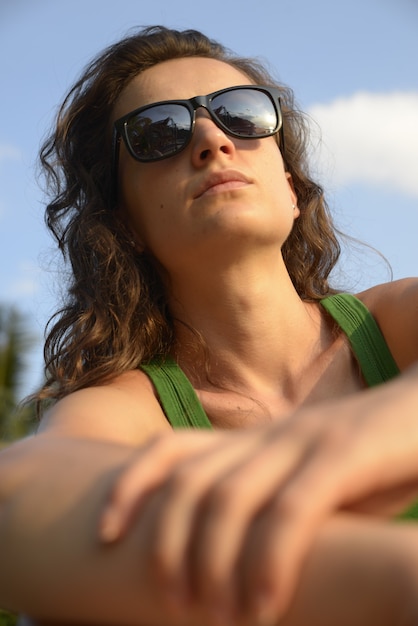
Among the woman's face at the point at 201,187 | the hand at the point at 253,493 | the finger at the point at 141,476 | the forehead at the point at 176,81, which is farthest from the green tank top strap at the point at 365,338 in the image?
the finger at the point at 141,476

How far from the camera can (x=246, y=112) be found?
9.53ft

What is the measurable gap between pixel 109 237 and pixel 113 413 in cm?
99

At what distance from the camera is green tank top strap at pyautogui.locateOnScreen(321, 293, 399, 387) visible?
2758 mm

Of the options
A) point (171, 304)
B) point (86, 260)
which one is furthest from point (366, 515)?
point (86, 260)

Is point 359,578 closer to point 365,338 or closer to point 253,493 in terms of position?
point 253,493

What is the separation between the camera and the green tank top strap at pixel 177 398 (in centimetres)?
263

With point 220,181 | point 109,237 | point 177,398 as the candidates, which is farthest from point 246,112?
point 177,398

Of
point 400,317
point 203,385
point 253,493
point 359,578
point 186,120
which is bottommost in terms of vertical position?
point 203,385

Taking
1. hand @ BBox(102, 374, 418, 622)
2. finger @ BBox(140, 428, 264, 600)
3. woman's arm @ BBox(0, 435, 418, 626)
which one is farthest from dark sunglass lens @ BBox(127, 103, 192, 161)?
finger @ BBox(140, 428, 264, 600)

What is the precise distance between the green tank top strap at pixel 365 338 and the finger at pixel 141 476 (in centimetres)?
186

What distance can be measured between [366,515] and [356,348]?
6.05 ft

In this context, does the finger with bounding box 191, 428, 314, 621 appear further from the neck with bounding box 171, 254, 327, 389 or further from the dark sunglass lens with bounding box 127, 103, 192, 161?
the dark sunglass lens with bounding box 127, 103, 192, 161

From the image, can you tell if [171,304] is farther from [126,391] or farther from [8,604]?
[8,604]

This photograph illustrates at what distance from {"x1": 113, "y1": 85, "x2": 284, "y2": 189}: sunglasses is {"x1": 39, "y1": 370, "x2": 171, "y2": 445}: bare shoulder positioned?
83 cm
